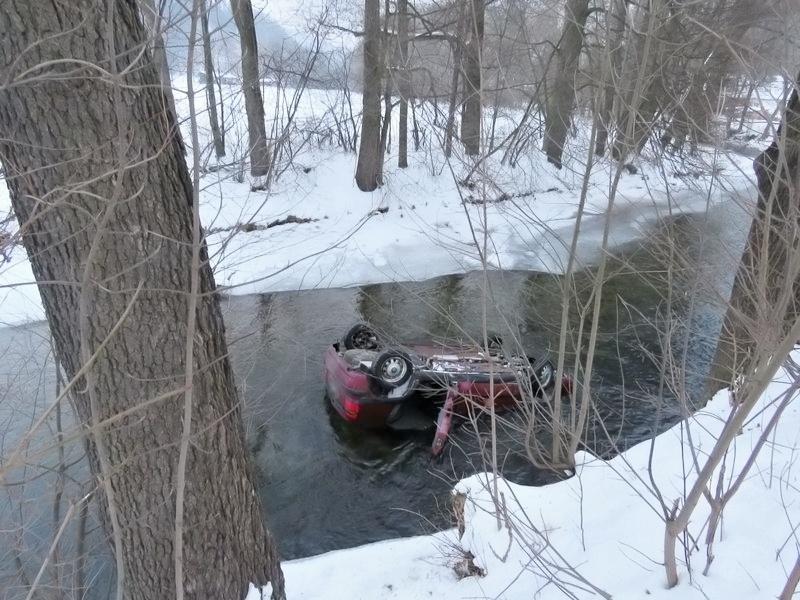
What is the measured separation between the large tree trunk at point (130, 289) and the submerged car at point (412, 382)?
4.31 m

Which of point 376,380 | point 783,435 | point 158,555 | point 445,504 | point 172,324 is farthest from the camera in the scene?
point 376,380

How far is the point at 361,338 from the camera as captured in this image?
9367 millimetres

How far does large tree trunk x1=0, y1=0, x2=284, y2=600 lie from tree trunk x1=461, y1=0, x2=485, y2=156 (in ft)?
6.88

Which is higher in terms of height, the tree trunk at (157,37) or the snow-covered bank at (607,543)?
the tree trunk at (157,37)

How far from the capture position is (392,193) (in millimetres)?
17047

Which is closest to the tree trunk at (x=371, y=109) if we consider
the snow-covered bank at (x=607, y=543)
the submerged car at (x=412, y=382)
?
the submerged car at (x=412, y=382)

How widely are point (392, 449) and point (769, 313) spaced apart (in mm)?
6069

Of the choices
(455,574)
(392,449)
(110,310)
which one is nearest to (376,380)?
(392,449)

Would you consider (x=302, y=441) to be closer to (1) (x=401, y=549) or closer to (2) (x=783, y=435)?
(1) (x=401, y=549)

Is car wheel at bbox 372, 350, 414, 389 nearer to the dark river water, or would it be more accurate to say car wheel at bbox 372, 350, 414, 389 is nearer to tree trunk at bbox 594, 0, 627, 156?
the dark river water

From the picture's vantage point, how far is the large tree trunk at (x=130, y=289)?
2.57 m

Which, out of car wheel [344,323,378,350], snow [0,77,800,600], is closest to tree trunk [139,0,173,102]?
snow [0,77,800,600]

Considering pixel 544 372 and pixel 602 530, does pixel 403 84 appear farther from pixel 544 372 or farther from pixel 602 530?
pixel 602 530

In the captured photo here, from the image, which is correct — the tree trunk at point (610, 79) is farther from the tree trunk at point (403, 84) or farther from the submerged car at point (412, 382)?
the tree trunk at point (403, 84)
